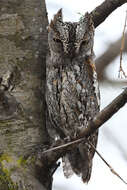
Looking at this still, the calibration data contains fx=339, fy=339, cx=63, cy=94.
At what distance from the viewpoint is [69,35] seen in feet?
7.97

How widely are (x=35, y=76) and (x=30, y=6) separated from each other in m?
0.49

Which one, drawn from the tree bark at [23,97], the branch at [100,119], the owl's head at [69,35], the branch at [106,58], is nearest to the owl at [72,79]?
the owl's head at [69,35]

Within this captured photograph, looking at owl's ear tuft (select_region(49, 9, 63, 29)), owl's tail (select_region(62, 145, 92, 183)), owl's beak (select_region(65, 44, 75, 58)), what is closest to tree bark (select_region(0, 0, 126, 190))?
owl's ear tuft (select_region(49, 9, 63, 29))

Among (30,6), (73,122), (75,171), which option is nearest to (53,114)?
(73,122)

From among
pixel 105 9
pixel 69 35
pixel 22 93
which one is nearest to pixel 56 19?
pixel 69 35

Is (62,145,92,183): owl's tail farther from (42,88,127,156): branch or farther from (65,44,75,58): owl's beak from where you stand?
(42,88,127,156): branch

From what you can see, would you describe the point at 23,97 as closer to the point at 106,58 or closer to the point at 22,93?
the point at 22,93

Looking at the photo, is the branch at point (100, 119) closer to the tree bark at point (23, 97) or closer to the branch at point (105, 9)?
the tree bark at point (23, 97)

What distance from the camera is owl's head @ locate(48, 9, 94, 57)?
2.41 meters

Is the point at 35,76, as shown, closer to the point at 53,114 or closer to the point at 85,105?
the point at 53,114

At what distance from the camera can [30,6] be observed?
224 cm

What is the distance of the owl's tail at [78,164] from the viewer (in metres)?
2.55

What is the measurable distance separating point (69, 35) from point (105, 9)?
1.03 feet

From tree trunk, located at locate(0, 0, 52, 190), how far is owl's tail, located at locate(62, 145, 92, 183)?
2.02 ft
